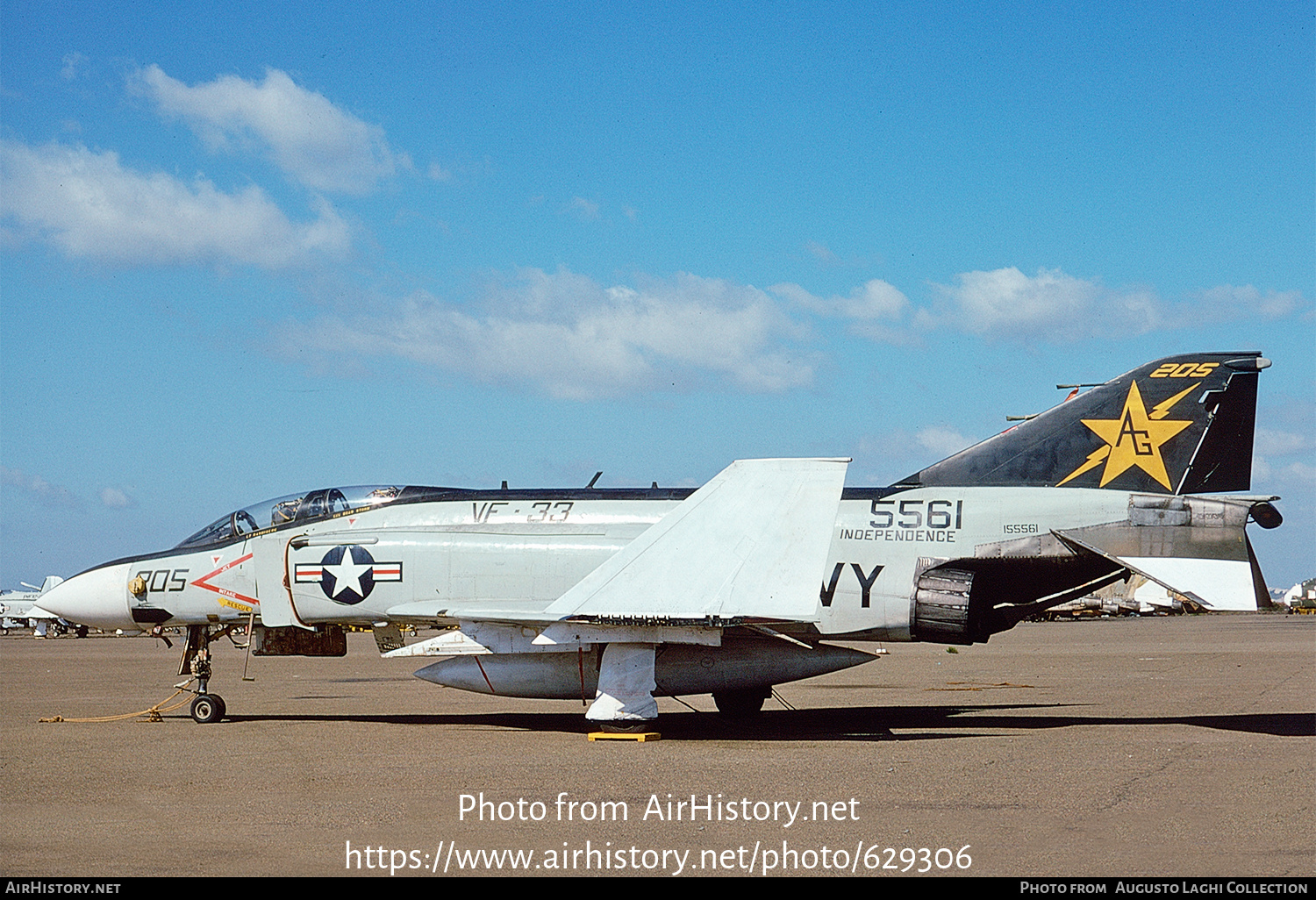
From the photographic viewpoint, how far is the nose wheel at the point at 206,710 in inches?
614

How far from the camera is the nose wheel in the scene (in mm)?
15594

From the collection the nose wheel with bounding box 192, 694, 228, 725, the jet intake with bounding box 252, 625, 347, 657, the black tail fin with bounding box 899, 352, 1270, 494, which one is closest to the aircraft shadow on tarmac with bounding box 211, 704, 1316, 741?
the nose wheel with bounding box 192, 694, 228, 725

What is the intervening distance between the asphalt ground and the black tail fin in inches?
125

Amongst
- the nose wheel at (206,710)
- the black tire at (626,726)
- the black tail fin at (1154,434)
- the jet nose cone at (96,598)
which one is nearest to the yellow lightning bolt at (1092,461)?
the black tail fin at (1154,434)

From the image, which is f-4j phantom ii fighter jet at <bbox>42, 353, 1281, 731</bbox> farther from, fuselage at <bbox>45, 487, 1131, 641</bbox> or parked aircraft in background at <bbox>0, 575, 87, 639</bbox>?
parked aircraft in background at <bbox>0, 575, 87, 639</bbox>

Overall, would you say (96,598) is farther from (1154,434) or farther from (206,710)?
(1154,434)

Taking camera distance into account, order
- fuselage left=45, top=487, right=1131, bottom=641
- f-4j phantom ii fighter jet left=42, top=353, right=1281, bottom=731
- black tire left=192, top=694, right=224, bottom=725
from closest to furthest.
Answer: f-4j phantom ii fighter jet left=42, top=353, right=1281, bottom=731, fuselage left=45, top=487, right=1131, bottom=641, black tire left=192, top=694, right=224, bottom=725

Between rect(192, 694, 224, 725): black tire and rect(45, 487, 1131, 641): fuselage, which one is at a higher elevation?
rect(45, 487, 1131, 641): fuselage

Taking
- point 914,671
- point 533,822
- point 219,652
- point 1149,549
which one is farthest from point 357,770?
point 219,652

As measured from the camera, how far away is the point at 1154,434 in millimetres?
14734

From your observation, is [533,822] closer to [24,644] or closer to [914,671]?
[914,671]

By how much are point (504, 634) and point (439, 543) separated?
160 cm

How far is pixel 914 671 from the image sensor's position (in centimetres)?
2767

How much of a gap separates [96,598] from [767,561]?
9.71 metres
